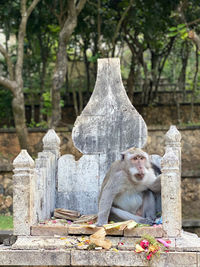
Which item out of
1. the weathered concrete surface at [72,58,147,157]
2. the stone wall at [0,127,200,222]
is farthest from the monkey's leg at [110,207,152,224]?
the stone wall at [0,127,200,222]

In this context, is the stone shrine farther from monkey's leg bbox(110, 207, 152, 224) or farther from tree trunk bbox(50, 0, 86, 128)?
tree trunk bbox(50, 0, 86, 128)

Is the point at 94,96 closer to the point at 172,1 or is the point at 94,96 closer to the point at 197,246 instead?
the point at 197,246

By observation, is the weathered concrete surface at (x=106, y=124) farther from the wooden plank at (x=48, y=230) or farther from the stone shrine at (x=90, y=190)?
the wooden plank at (x=48, y=230)

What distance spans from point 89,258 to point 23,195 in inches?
41.5

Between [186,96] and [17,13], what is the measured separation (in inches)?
278

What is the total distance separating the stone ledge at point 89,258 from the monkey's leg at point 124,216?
74 centimetres

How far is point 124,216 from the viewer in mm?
6246

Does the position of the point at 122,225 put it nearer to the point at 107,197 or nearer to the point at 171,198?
the point at 107,197

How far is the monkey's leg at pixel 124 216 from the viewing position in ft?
20.5

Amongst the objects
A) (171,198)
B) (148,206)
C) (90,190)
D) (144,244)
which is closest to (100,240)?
(144,244)

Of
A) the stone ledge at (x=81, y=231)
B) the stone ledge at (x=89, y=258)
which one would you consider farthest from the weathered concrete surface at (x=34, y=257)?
the stone ledge at (x=81, y=231)

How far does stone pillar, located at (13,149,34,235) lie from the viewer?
233 inches

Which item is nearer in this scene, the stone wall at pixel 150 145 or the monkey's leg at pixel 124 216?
the monkey's leg at pixel 124 216

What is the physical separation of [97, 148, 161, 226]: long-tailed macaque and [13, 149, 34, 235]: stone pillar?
0.85 m
